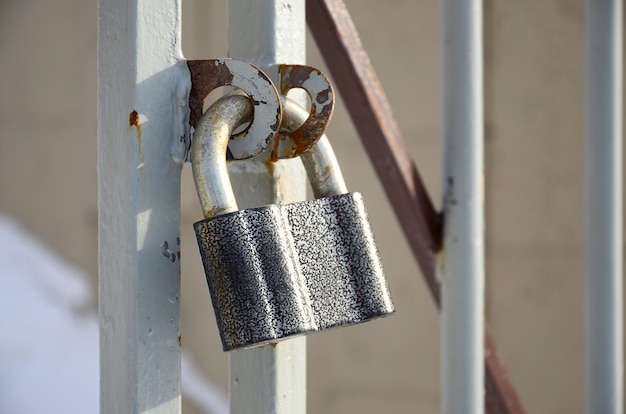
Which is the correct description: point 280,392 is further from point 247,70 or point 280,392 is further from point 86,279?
point 86,279

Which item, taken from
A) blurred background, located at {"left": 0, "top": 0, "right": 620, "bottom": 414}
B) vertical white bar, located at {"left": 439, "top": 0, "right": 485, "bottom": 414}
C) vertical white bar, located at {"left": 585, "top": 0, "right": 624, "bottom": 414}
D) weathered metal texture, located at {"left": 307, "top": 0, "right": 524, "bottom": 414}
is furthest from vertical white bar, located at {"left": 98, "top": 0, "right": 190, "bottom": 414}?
blurred background, located at {"left": 0, "top": 0, "right": 620, "bottom": 414}

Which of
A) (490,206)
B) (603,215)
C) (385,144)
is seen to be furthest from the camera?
(490,206)

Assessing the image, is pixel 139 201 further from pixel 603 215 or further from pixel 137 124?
pixel 603 215

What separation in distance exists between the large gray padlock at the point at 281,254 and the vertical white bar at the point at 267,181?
0.09 ft

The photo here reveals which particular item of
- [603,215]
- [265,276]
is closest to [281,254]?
[265,276]

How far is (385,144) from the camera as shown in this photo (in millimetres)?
654

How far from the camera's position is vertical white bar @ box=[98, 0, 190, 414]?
0.36 metres

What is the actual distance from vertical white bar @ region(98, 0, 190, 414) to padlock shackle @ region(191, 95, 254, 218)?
0.02m

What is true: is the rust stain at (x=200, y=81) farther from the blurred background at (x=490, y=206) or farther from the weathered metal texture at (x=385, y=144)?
the blurred background at (x=490, y=206)

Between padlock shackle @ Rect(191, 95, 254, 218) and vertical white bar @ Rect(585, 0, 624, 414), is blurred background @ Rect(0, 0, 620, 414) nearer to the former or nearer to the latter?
vertical white bar @ Rect(585, 0, 624, 414)

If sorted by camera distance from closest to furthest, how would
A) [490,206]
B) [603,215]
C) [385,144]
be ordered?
[385,144] < [603,215] < [490,206]

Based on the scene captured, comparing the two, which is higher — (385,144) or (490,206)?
(385,144)

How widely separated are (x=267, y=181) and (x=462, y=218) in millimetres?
324

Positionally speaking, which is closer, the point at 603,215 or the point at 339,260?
the point at 339,260
